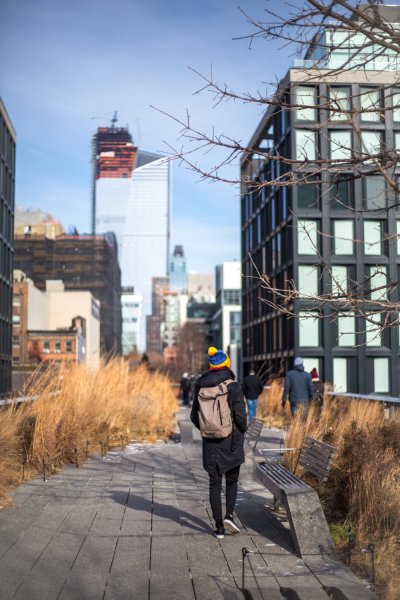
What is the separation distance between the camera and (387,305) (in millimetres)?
5719

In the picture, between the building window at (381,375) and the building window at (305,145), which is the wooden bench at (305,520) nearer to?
the building window at (305,145)

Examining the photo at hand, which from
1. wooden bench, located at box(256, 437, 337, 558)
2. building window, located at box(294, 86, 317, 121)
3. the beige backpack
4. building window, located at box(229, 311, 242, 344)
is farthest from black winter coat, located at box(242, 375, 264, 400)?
building window, located at box(229, 311, 242, 344)

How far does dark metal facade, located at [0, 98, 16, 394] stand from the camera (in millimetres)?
45312

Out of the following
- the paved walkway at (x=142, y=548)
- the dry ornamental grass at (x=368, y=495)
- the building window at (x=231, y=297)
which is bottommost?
the paved walkway at (x=142, y=548)

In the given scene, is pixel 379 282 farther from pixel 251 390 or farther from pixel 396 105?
pixel 396 105

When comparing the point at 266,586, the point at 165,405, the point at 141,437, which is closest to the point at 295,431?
the point at 266,586

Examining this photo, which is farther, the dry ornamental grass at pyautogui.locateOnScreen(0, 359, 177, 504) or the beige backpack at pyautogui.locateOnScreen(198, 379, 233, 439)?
the dry ornamental grass at pyautogui.locateOnScreen(0, 359, 177, 504)

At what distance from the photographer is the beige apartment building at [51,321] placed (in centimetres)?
9094

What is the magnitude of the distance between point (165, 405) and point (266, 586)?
1641 centimetres

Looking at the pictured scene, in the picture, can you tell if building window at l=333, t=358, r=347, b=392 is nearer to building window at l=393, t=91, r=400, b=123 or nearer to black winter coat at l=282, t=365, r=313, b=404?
building window at l=393, t=91, r=400, b=123

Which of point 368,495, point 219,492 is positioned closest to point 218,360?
point 219,492

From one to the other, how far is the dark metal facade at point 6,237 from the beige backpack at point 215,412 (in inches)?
1514

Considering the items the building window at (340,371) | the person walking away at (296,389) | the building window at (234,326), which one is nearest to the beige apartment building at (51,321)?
the building window at (234,326)

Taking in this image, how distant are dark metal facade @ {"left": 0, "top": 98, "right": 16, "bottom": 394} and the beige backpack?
1514 inches
